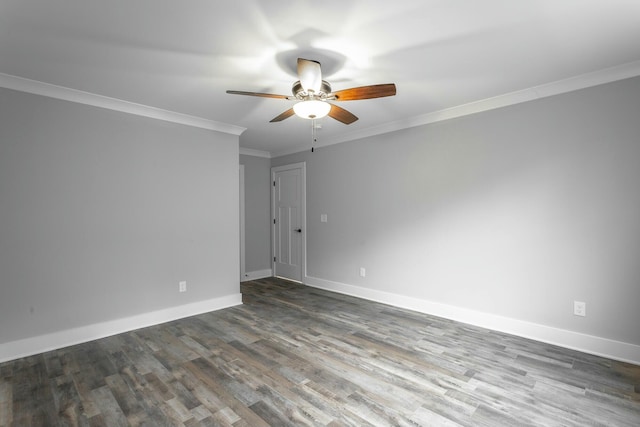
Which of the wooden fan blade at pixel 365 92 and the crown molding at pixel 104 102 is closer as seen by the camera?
the wooden fan blade at pixel 365 92

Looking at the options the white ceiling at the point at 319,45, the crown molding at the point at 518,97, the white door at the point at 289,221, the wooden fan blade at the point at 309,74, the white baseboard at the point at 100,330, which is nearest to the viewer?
the white ceiling at the point at 319,45

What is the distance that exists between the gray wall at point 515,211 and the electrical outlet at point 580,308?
3 cm

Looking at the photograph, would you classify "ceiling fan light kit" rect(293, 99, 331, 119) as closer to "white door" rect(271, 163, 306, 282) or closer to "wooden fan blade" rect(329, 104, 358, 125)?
"wooden fan blade" rect(329, 104, 358, 125)

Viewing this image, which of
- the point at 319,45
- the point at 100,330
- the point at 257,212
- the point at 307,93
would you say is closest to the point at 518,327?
the point at 307,93

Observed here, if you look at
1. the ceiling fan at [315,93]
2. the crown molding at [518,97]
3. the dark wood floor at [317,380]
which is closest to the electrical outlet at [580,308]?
the dark wood floor at [317,380]

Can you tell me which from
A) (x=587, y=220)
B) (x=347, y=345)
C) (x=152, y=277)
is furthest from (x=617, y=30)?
(x=152, y=277)

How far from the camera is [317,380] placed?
2301 millimetres

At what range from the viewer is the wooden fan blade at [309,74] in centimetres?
216

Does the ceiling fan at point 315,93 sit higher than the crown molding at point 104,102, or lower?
lower

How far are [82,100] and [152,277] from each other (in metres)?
1.89

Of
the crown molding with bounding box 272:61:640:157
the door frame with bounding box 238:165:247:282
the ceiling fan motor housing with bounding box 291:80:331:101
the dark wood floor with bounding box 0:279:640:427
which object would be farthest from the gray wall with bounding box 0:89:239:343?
the crown molding with bounding box 272:61:640:157

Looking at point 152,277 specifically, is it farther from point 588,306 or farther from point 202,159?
point 588,306

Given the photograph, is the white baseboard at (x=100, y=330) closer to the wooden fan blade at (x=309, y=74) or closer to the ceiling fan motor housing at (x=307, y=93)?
the ceiling fan motor housing at (x=307, y=93)

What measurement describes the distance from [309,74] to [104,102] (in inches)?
88.2
